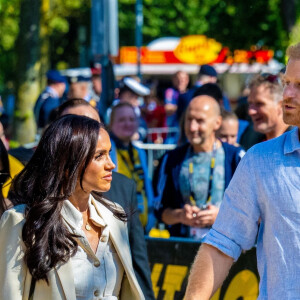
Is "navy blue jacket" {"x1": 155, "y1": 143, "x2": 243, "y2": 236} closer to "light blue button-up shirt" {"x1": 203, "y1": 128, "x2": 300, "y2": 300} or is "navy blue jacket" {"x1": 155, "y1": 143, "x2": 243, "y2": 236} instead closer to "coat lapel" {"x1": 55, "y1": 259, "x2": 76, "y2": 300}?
"coat lapel" {"x1": 55, "y1": 259, "x2": 76, "y2": 300}

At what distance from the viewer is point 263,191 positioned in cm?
321

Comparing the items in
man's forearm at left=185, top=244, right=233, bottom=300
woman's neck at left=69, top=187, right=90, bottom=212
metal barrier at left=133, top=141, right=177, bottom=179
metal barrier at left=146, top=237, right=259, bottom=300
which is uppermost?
woman's neck at left=69, top=187, right=90, bottom=212

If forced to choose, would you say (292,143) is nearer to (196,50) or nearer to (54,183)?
(54,183)

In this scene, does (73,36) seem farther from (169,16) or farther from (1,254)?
(1,254)

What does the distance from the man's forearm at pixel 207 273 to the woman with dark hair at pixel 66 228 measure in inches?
27.5

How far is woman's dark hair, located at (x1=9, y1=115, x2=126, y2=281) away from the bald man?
2206 millimetres

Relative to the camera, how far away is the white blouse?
3811mm

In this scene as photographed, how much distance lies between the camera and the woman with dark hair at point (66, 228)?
12.1ft

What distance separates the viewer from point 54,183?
3891mm

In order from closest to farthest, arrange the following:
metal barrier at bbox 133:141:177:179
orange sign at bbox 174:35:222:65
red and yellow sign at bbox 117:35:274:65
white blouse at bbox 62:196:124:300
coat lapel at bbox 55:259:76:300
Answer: coat lapel at bbox 55:259:76:300, white blouse at bbox 62:196:124:300, metal barrier at bbox 133:141:177:179, red and yellow sign at bbox 117:35:274:65, orange sign at bbox 174:35:222:65

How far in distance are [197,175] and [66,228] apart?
247 centimetres

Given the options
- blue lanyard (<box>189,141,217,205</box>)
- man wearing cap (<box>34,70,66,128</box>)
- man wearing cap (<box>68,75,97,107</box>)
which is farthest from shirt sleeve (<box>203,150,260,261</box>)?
man wearing cap (<box>68,75,97,107</box>)

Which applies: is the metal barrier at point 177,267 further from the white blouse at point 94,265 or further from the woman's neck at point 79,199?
the woman's neck at point 79,199

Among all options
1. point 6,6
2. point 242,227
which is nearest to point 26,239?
point 242,227
